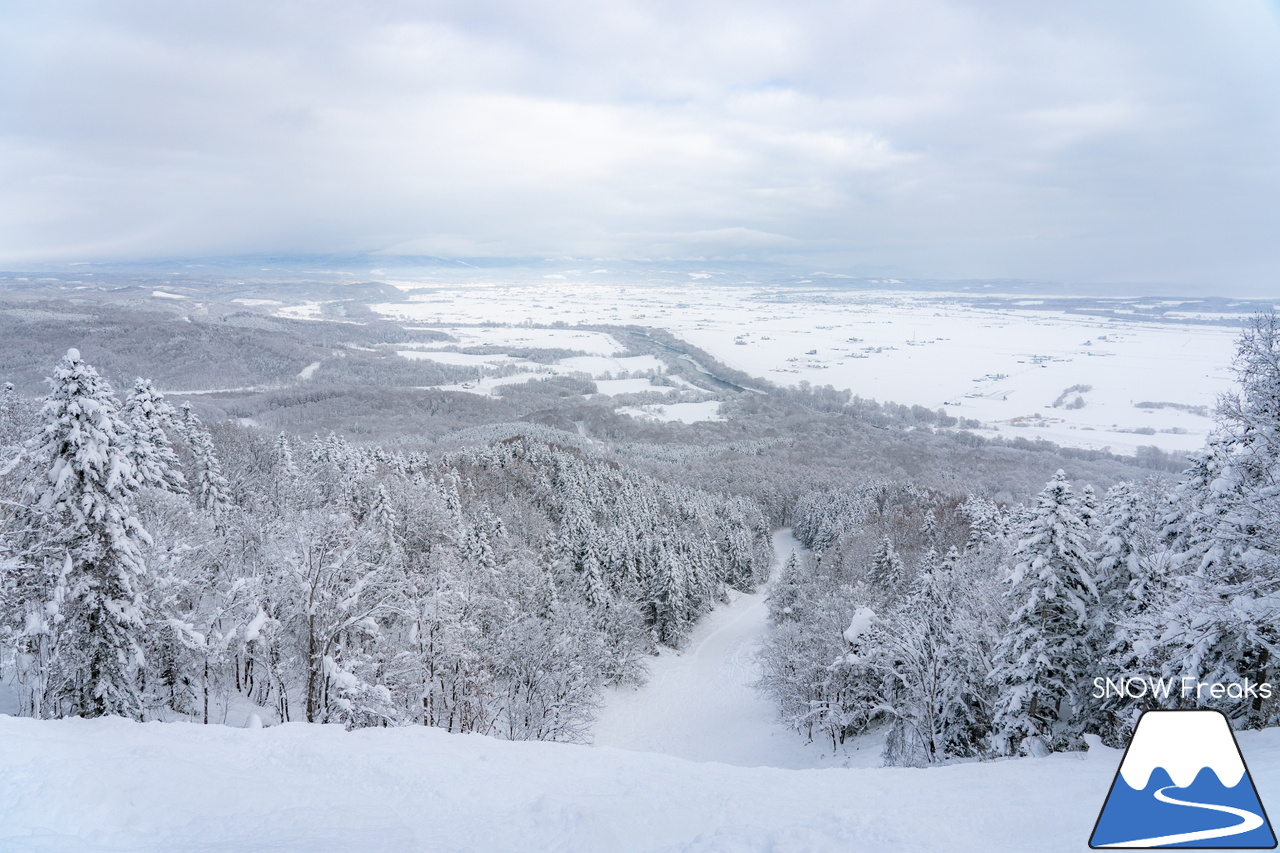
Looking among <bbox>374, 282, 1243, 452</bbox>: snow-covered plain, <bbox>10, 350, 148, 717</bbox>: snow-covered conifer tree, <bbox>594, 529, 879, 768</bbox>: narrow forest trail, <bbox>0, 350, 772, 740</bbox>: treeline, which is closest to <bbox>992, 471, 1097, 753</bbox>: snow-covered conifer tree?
<bbox>594, 529, 879, 768</bbox>: narrow forest trail

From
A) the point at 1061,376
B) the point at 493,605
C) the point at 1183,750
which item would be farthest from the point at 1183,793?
the point at 1061,376

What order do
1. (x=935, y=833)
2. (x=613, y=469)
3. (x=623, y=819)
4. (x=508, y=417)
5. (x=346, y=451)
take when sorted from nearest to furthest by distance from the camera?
(x=935, y=833) < (x=623, y=819) < (x=346, y=451) < (x=613, y=469) < (x=508, y=417)

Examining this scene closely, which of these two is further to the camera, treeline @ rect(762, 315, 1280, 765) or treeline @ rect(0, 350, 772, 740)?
treeline @ rect(0, 350, 772, 740)

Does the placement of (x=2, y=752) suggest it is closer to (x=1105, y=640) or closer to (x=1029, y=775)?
(x=1029, y=775)

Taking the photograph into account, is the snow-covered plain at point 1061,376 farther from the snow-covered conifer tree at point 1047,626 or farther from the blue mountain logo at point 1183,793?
the blue mountain logo at point 1183,793

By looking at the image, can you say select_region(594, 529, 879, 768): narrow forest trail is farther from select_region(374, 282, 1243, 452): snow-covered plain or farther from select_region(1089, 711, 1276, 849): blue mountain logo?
select_region(374, 282, 1243, 452): snow-covered plain

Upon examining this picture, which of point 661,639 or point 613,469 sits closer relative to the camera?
point 661,639

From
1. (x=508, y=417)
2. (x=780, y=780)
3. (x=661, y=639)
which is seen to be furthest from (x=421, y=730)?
(x=508, y=417)
